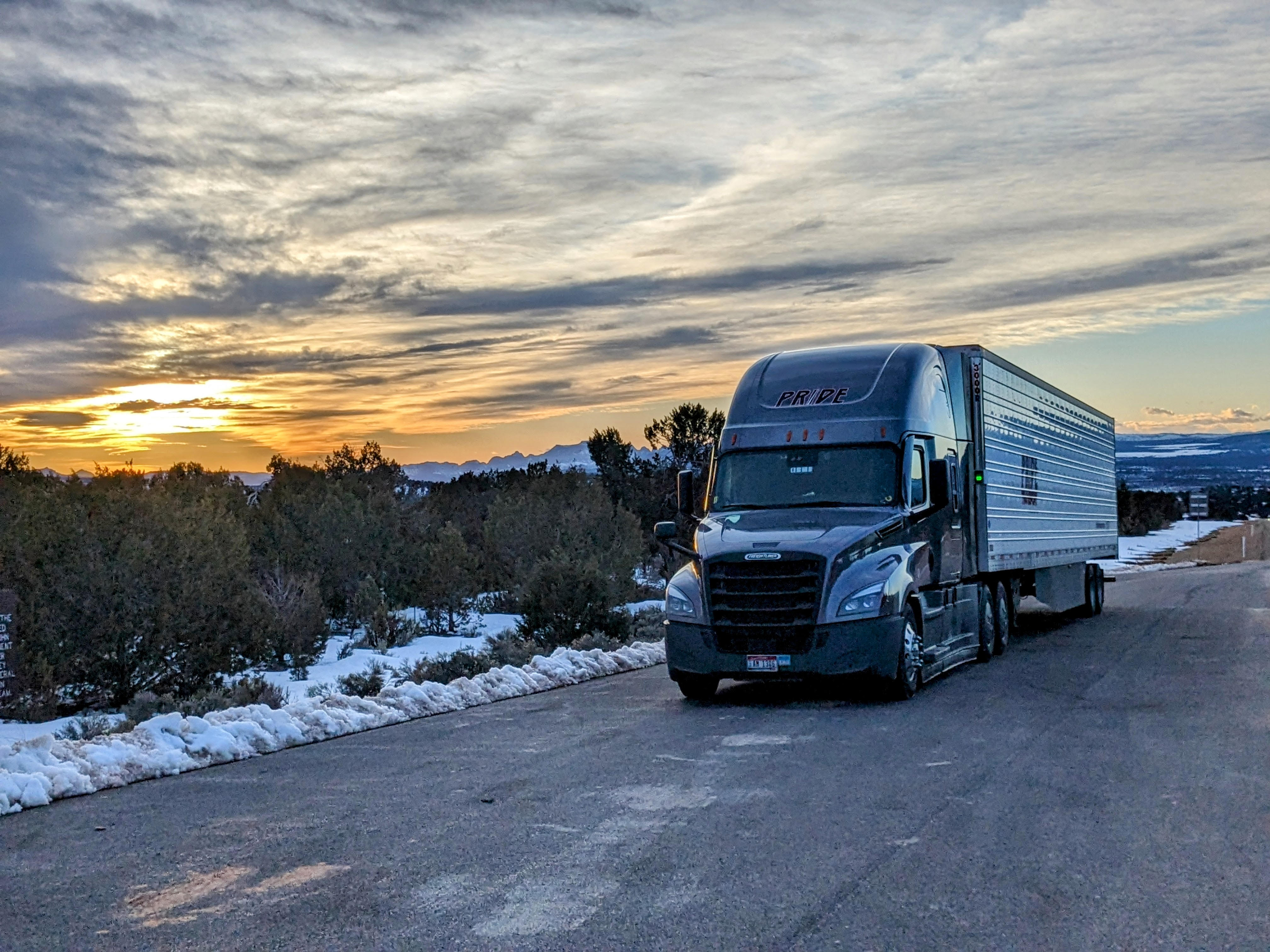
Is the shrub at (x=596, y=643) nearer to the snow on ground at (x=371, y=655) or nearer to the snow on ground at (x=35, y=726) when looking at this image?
the snow on ground at (x=371, y=655)

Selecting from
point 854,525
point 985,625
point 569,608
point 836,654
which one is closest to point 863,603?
point 836,654

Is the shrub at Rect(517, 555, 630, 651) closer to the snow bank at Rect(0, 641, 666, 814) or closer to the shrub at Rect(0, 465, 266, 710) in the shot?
the shrub at Rect(0, 465, 266, 710)

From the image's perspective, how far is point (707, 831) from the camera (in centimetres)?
712

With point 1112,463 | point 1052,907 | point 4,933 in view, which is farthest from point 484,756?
point 1112,463

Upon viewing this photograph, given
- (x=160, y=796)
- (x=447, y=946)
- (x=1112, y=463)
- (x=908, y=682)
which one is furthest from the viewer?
(x=1112, y=463)

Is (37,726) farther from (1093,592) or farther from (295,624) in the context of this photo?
(1093,592)

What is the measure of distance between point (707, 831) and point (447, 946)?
2.23 meters

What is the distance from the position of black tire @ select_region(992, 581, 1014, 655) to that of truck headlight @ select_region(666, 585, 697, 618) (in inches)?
232

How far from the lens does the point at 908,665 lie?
12.7 metres

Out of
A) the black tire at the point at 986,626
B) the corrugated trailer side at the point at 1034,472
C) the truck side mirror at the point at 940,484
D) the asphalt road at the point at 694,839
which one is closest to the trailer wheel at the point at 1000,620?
the black tire at the point at 986,626

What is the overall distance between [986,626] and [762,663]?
5338 mm

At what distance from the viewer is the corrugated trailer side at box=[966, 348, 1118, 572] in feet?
53.5

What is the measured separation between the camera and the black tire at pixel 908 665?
12484 mm

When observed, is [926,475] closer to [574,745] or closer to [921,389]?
[921,389]
